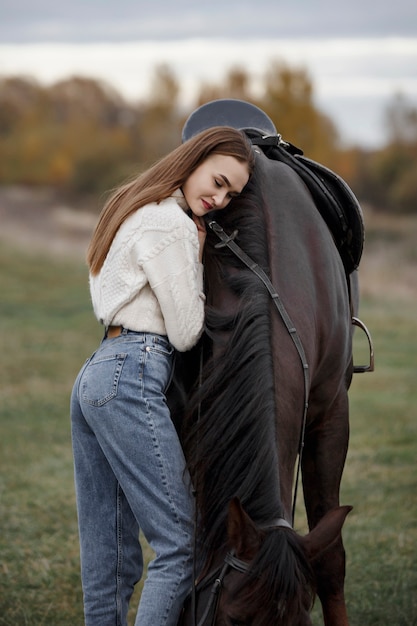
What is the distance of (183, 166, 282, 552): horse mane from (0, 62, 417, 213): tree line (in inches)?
739

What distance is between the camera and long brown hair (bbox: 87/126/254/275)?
2.80 metres

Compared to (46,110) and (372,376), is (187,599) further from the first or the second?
(46,110)

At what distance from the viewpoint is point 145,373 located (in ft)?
8.89

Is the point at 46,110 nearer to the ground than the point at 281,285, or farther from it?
farther from it

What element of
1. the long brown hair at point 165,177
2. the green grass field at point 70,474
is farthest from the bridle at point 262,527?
the green grass field at point 70,474

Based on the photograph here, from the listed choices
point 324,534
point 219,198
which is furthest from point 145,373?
point 324,534

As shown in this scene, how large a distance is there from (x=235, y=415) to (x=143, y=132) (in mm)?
27734

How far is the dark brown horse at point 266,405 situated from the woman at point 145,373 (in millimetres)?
88

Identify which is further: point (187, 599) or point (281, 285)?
point (281, 285)

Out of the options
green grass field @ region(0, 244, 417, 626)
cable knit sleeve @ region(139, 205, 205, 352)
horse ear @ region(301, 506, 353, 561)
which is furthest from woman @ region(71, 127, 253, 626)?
green grass field @ region(0, 244, 417, 626)

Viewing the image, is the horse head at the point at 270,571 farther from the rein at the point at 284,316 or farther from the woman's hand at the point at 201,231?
the woman's hand at the point at 201,231

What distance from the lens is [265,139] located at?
3535 mm

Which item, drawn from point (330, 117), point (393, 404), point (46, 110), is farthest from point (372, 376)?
point (46, 110)

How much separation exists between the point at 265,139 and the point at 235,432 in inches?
56.3
